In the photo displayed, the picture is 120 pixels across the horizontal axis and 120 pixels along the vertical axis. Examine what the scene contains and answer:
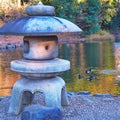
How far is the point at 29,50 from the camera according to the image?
21.9ft

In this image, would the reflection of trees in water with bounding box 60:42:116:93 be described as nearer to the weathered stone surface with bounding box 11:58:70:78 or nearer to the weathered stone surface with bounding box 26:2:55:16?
the weathered stone surface with bounding box 11:58:70:78

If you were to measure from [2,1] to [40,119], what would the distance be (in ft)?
71.1

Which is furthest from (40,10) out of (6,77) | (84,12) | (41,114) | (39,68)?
(84,12)

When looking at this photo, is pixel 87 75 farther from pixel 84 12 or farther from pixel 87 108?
pixel 84 12

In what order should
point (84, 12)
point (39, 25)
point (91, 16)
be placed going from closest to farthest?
point (39, 25) → point (91, 16) → point (84, 12)

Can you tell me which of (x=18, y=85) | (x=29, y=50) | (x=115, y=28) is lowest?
(x=115, y=28)

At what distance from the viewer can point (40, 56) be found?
6590 mm

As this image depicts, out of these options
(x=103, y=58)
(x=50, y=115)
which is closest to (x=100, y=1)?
(x=103, y=58)

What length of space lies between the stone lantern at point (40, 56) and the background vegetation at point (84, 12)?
19.4m

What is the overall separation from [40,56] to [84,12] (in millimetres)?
25431

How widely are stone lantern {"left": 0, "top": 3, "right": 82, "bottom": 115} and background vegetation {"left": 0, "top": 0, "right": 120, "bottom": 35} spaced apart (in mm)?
19392

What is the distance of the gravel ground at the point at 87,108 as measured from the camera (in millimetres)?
6484

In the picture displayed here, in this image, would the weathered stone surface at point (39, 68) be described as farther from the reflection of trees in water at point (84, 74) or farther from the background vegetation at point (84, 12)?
the background vegetation at point (84, 12)

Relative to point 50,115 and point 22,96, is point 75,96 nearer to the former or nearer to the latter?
point 22,96
